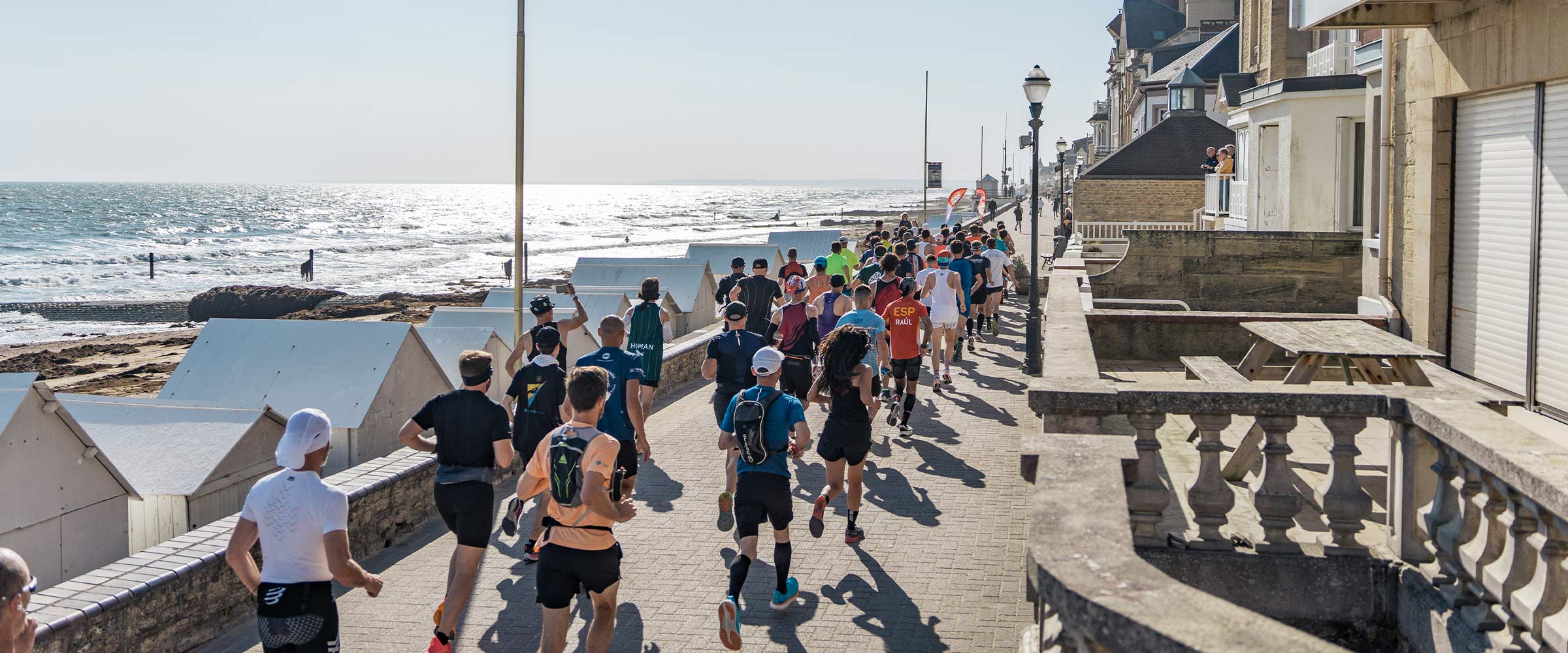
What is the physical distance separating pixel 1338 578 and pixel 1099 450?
1.68 metres

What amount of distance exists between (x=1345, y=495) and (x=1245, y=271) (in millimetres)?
9901

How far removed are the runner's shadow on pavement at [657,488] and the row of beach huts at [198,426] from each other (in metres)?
2.52

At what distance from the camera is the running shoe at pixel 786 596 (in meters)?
6.70

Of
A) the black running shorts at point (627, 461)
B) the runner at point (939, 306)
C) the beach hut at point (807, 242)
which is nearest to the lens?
the black running shorts at point (627, 461)

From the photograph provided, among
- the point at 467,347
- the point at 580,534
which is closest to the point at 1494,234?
the point at 580,534

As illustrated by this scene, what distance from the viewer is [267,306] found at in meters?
42.9

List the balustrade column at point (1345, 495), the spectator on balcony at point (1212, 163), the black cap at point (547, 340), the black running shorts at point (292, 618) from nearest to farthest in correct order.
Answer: the black running shorts at point (292, 618), the balustrade column at point (1345, 495), the black cap at point (547, 340), the spectator on balcony at point (1212, 163)

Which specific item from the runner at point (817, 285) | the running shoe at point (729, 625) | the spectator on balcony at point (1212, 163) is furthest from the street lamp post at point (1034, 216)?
the spectator on balcony at point (1212, 163)

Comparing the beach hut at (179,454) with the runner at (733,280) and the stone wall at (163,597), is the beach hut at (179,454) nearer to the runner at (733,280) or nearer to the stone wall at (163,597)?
the stone wall at (163,597)

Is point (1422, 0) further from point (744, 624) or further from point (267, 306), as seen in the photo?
point (267, 306)

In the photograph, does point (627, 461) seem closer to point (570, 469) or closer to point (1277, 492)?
point (570, 469)

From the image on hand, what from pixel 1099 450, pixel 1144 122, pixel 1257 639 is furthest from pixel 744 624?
pixel 1144 122

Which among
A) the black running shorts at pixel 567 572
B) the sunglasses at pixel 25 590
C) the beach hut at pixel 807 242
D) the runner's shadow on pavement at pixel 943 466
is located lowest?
the runner's shadow on pavement at pixel 943 466

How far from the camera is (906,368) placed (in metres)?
11.6
